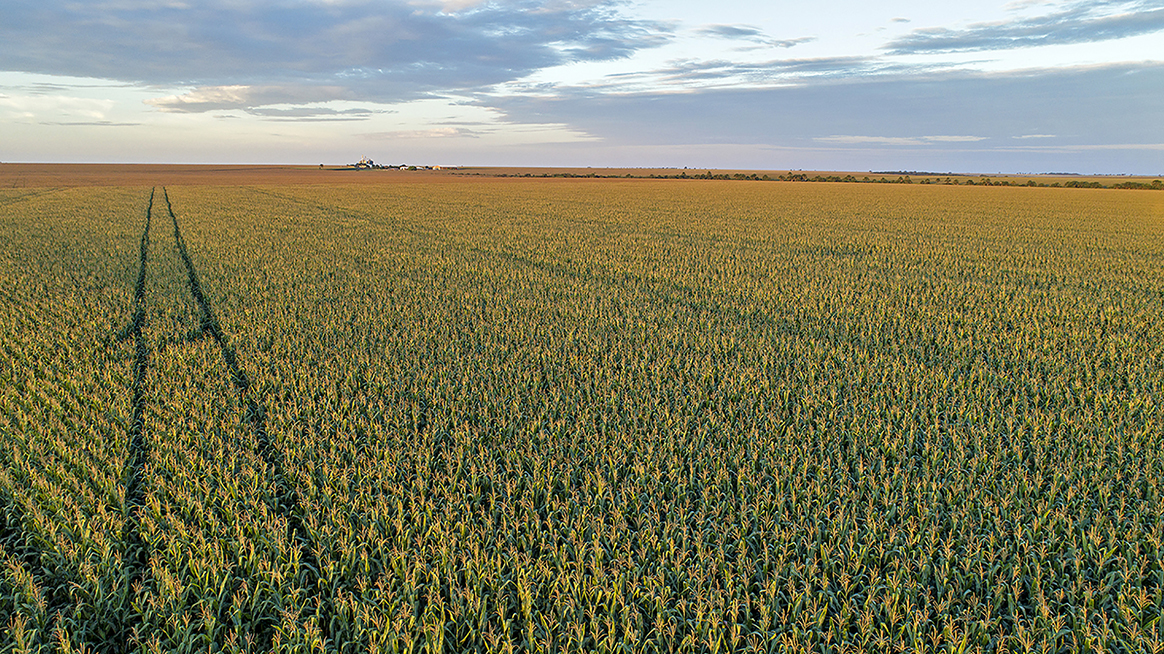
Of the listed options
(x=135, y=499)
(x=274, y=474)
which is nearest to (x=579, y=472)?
(x=274, y=474)

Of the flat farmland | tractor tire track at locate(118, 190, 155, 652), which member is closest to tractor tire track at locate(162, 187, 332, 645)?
the flat farmland

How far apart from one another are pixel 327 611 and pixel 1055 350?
384 inches

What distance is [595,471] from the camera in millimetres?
5141

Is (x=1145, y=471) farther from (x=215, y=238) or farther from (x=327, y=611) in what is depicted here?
(x=215, y=238)

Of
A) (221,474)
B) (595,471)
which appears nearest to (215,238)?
(221,474)

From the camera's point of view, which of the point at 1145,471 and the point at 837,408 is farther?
the point at 837,408

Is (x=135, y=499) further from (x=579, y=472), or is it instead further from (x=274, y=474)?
(x=579, y=472)

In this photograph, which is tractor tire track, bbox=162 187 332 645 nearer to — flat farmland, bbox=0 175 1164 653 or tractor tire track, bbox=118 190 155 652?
flat farmland, bbox=0 175 1164 653

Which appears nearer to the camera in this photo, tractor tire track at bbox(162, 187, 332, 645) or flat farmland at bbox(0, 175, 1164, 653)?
flat farmland at bbox(0, 175, 1164, 653)

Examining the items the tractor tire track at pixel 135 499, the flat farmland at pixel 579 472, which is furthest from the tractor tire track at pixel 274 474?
the tractor tire track at pixel 135 499

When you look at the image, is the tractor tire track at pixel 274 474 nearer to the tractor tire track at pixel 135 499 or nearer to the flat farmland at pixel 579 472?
the flat farmland at pixel 579 472

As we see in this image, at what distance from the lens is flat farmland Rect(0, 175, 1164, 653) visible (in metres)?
3.58

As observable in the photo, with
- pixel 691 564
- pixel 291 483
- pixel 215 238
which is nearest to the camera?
pixel 691 564

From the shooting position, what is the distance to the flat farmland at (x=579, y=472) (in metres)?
3.58
